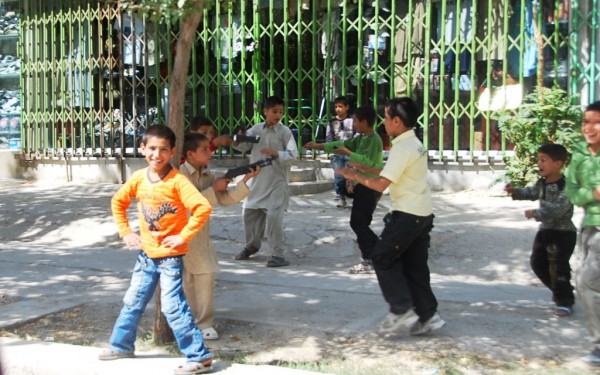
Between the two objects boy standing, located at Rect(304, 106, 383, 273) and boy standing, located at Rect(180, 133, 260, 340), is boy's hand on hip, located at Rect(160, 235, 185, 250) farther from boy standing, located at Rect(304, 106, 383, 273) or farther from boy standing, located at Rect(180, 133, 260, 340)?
boy standing, located at Rect(304, 106, 383, 273)

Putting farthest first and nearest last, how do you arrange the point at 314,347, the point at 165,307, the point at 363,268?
the point at 363,268 < the point at 314,347 < the point at 165,307

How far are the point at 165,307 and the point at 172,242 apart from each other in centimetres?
38

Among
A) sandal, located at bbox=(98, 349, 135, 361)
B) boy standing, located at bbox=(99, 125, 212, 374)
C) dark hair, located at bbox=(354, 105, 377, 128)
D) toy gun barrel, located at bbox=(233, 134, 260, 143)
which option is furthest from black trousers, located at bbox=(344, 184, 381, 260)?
sandal, located at bbox=(98, 349, 135, 361)

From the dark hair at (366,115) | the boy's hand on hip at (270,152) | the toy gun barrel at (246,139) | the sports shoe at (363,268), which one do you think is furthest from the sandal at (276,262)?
the dark hair at (366,115)

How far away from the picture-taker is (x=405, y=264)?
209 inches

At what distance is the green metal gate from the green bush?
50 cm

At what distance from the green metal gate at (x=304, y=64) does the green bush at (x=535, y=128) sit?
498 mm

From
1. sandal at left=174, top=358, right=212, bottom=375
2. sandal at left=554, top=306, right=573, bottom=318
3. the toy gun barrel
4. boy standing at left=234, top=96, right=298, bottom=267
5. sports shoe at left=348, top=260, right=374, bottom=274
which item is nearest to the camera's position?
sandal at left=174, top=358, right=212, bottom=375

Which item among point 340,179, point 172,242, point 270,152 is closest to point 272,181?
point 270,152

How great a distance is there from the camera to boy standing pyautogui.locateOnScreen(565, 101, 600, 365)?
4.63 m

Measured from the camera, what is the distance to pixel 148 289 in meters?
4.75

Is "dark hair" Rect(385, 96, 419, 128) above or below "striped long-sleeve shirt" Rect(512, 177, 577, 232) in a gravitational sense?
above

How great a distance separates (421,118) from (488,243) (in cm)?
334

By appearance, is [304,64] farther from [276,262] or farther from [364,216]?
[364,216]
